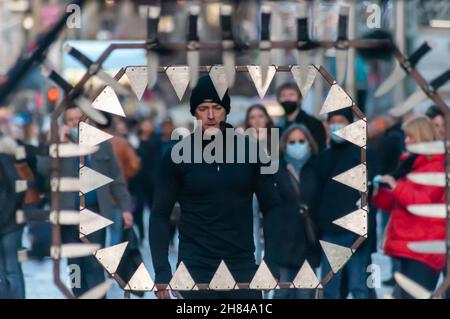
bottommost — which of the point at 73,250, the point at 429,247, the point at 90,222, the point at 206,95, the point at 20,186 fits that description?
the point at 429,247

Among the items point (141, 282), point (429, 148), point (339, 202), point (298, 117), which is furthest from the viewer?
point (298, 117)

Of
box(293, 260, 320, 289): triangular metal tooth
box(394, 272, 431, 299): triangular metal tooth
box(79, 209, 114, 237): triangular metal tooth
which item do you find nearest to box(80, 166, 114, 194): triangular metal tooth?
box(79, 209, 114, 237): triangular metal tooth

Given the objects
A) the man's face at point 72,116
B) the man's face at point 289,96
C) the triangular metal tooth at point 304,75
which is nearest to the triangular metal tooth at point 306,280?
the triangular metal tooth at point 304,75

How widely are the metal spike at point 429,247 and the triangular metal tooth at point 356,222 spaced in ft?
3.17

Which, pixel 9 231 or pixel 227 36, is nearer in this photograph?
pixel 227 36

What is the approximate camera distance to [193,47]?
22.4 ft

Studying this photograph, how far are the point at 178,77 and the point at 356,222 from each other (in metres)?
1.23

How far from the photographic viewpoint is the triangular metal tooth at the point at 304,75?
263 inches

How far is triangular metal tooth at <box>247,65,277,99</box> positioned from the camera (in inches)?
257

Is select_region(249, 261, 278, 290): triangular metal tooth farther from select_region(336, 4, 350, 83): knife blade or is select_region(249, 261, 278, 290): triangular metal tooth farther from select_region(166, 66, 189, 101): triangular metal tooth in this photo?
select_region(336, 4, 350, 83): knife blade

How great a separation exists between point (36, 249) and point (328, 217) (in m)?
2.12

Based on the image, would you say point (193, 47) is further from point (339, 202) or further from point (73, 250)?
point (339, 202)

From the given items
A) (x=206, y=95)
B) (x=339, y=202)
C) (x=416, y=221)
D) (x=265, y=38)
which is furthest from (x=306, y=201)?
(x=206, y=95)

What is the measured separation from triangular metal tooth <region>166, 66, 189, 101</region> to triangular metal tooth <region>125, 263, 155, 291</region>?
94 cm
